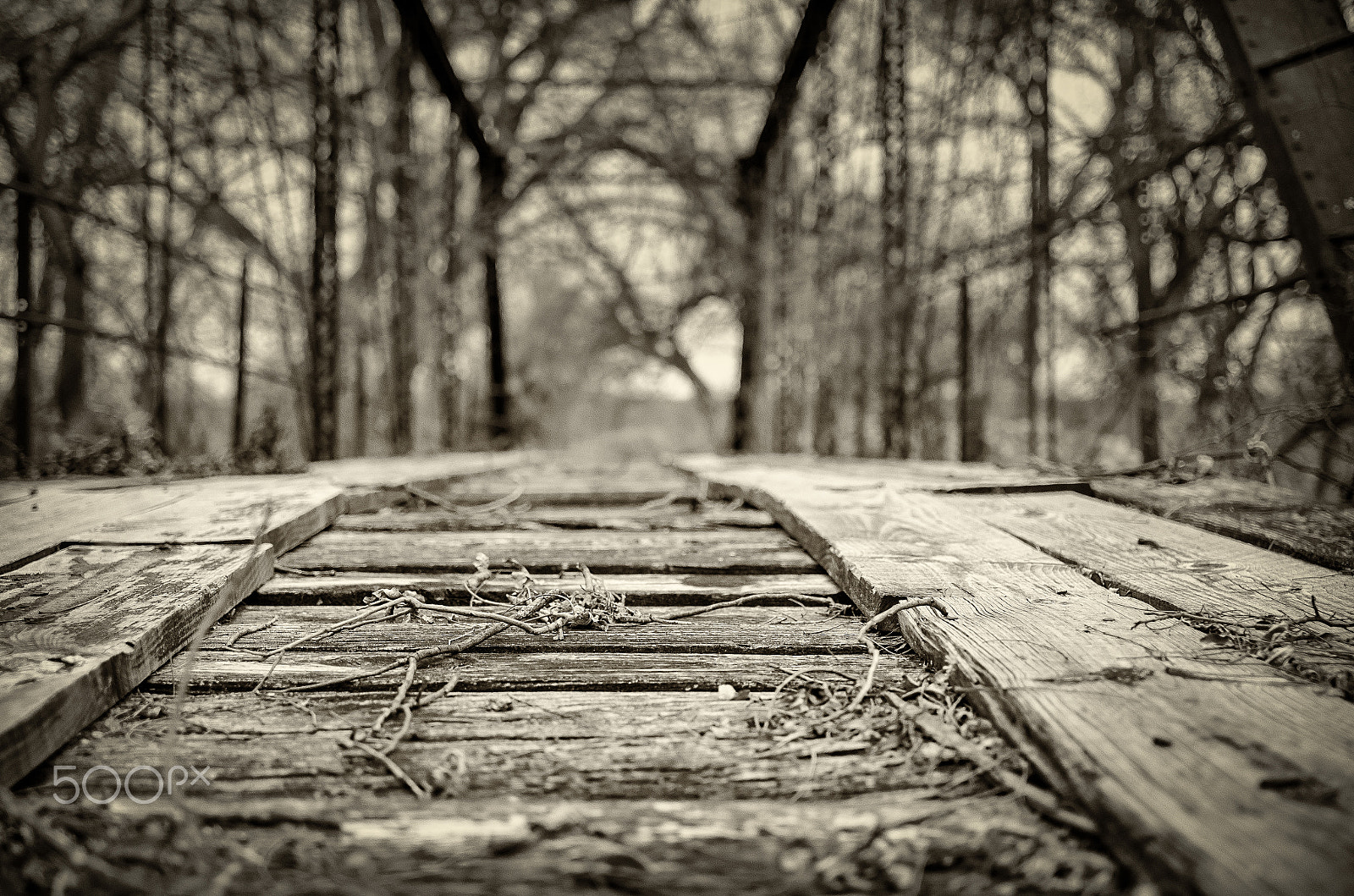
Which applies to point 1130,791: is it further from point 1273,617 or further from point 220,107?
point 220,107

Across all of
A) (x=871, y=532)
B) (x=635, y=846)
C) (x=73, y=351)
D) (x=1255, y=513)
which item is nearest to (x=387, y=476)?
(x=871, y=532)

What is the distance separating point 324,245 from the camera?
4164mm

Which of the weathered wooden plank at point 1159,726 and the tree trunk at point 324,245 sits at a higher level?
the tree trunk at point 324,245

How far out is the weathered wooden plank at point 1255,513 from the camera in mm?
1381

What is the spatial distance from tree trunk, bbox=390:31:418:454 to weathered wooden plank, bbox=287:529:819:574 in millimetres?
4031

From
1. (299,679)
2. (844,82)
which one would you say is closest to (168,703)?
(299,679)

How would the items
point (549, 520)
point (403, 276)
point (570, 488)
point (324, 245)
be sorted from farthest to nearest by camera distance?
point (403, 276) → point (324, 245) → point (570, 488) → point (549, 520)

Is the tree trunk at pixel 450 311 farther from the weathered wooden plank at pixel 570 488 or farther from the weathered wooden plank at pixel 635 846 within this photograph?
the weathered wooden plank at pixel 635 846

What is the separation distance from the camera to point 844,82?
7.18 metres

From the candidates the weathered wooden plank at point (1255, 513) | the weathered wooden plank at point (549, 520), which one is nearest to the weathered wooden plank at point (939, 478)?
the weathered wooden plank at point (1255, 513)

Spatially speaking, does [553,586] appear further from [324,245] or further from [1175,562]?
[324,245]

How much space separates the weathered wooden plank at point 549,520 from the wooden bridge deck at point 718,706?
0.92 feet

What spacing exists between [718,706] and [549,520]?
1179 mm

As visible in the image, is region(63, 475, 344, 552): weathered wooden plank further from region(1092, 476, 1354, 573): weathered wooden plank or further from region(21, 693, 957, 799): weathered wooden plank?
region(1092, 476, 1354, 573): weathered wooden plank
